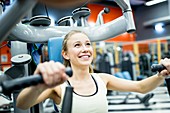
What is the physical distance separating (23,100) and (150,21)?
10.5 m

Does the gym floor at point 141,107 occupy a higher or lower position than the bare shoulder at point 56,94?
lower

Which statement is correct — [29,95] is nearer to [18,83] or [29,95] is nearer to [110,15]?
[18,83]

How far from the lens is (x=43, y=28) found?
138 cm

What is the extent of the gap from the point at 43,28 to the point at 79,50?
12.9 inches

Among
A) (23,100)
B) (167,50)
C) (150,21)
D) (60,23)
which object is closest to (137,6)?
(150,21)

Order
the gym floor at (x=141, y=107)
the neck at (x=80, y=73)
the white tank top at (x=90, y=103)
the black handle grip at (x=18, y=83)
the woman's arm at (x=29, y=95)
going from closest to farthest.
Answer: the black handle grip at (x=18, y=83), the woman's arm at (x=29, y=95), the white tank top at (x=90, y=103), the neck at (x=80, y=73), the gym floor at (x=141, y=107)

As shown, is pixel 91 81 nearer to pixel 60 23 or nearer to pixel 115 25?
pixel 115 25

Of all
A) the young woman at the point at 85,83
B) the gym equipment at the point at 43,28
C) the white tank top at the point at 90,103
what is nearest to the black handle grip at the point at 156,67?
the young woman at the point at 85,83

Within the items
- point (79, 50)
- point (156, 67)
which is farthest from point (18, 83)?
point (79, 50)

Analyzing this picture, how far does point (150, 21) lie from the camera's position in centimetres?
1057

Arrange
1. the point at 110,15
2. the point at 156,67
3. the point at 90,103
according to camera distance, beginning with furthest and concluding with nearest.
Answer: the point at 110,15 → the point at 90,103 → the point at 156,67

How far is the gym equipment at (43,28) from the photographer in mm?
621

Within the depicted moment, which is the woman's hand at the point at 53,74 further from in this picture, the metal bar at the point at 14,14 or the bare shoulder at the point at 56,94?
the bare shoulder at the point at 56,94

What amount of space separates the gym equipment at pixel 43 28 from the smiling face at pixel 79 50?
0.20 m
